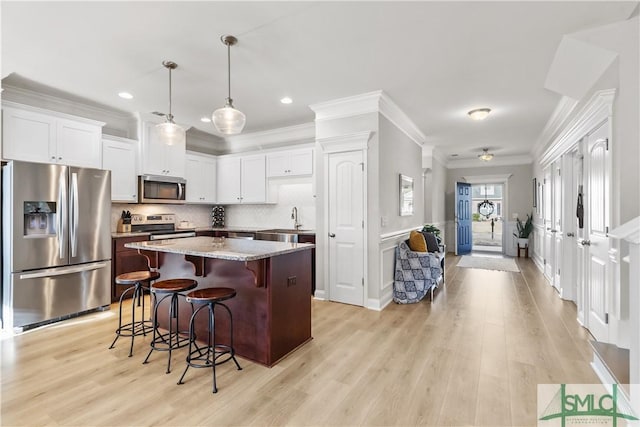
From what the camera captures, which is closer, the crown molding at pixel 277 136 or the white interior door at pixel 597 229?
the white interior door at pixel 597 229

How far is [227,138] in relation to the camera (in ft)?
21.3

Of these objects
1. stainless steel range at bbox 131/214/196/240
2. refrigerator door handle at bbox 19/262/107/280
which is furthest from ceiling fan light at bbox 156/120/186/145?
stainless steel range at bbox 131/214/196/240

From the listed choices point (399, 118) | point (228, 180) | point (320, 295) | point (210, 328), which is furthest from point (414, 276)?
point (228, 180)

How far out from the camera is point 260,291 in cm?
261

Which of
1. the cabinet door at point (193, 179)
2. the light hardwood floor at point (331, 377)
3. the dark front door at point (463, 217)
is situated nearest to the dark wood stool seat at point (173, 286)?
the light hardwood floor at point (331, 377)

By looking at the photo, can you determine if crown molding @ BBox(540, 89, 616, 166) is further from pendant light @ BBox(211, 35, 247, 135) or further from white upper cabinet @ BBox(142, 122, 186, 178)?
white upper cabinet @ BBox(142, 122, 186, 178)

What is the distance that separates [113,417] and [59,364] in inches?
43.9

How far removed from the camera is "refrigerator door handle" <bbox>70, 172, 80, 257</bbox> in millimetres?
3646

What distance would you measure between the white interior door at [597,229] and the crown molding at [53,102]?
5.96 meters

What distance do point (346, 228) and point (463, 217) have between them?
20.1 ft

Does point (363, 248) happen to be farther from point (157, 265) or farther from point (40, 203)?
point (40, 203)

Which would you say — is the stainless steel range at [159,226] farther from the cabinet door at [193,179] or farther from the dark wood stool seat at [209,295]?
the dark wood stool seat at [209,295]

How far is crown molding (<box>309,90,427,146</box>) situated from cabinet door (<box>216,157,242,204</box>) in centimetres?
234

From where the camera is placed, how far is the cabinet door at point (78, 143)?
3.94 metres
